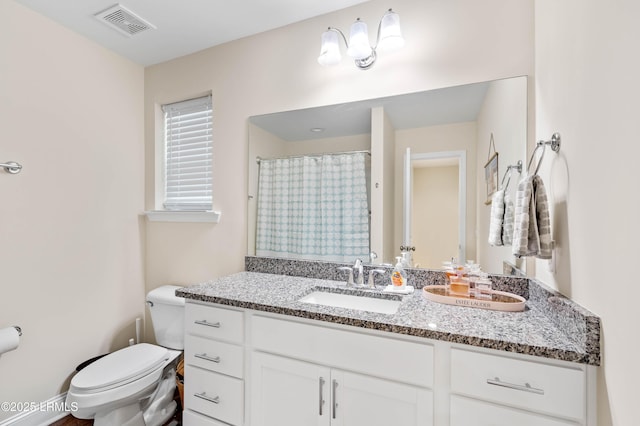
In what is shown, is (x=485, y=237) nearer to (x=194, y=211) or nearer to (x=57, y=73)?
(x=194, y=211)

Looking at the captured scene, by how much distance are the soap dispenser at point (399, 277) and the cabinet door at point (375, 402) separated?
0.51 metres

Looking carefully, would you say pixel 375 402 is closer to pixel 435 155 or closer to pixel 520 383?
pixel 520 383

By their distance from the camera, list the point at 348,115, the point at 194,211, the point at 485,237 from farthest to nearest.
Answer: the point at 194,211
the point at 348,115
the point at 485,237

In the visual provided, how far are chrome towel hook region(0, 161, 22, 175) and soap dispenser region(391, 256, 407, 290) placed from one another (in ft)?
6.94

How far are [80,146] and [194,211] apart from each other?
0.81 metres

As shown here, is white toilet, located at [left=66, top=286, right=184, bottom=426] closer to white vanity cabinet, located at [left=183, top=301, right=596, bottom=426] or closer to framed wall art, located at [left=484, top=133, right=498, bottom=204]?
white vanity cabinet, located at [left=183, top=301, right=596, bottom=426]

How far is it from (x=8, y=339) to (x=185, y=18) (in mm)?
1990

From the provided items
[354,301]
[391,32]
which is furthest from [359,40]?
[354,301]

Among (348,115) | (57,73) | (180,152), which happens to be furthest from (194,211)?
(348,115)

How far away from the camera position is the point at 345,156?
1710 millimetres

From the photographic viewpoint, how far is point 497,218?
4.17 ft

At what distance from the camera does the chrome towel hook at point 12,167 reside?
1557 mm

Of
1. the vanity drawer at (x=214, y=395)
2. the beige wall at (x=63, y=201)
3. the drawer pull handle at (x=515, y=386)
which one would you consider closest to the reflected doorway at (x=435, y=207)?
the drawer pull handle at (x=515, y=386)

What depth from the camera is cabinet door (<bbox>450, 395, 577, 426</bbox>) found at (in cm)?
86
